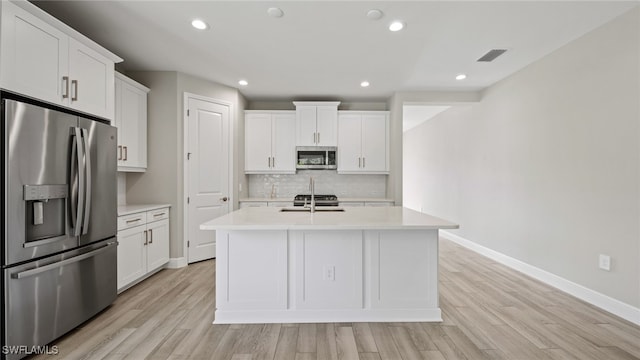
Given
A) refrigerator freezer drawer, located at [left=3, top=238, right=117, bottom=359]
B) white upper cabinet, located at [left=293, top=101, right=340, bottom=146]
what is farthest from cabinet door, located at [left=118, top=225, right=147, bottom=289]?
white upper cabinet, located at [left=293, top=101, right=340, bottom=146]

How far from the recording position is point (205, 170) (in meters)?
4.07

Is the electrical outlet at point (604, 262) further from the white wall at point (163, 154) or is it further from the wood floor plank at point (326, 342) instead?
the white wall at point (163, 154)

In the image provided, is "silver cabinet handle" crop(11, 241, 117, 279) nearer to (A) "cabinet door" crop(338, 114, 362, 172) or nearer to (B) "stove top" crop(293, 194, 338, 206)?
(B) "stove top" crop(293, 194, 338, 206)

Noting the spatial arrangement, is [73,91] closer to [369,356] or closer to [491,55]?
[369,356]

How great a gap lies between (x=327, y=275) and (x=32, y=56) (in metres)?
2.60

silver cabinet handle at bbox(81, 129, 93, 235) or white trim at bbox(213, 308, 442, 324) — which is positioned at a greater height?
silver cabinet handle at bbox(81, 129, 93, 235)

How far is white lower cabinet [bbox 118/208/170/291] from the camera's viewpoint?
2.88m

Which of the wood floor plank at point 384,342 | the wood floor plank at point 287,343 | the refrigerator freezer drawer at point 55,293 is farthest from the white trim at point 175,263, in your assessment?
the wood floor plank at point 384,342

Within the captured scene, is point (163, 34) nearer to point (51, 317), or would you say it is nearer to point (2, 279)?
point (2, 279)

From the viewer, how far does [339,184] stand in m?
5.21

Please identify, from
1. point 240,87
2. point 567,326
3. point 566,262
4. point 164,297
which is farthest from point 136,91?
point 566,262

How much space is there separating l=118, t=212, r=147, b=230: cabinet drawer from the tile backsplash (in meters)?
2.07

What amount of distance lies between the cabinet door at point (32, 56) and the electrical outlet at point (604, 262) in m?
4.74

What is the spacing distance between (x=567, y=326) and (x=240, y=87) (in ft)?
15.3
